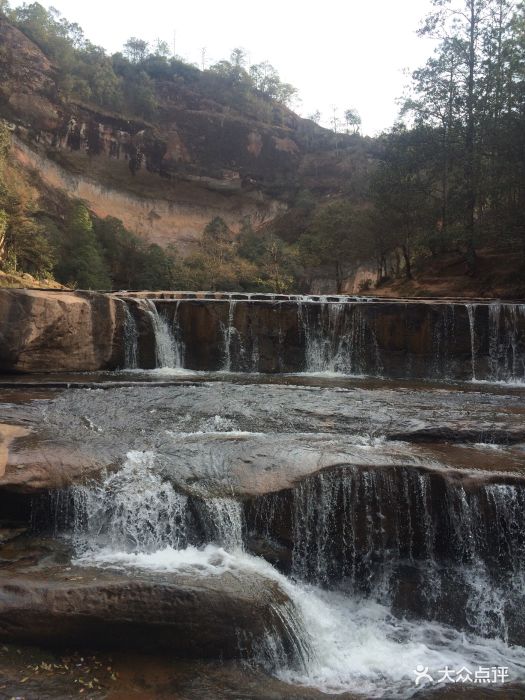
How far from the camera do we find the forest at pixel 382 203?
1870 cm

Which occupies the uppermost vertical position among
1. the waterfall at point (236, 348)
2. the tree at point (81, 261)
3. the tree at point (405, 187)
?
the tree at point (405, 187)

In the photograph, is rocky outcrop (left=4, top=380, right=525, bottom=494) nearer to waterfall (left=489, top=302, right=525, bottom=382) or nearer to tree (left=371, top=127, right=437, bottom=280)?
waterfall (left=489, top=302, right=525, bottom=382)

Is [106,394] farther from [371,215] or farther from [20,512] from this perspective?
[371,215]

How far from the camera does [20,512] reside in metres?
5.10

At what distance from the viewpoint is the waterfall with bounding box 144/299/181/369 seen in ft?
43.2

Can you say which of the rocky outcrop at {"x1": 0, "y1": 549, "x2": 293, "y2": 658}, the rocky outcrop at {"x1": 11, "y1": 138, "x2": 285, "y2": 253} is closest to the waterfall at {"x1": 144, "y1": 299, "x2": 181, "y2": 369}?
the rocky outcrop at {"x1": 0, "y1": 549, "x2": 293, "y2": 658}

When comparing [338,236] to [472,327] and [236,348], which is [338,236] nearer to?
[472,327]

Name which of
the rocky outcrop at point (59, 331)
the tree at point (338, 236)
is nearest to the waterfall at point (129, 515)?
the rocky outcrop at point (59, 331)

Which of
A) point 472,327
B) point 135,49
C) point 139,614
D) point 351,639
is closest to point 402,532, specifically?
point 351,639

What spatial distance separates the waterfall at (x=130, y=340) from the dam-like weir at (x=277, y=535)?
12.7ft

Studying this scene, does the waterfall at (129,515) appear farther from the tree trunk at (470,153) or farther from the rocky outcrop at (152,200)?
the rocky outcrop at (152,200)

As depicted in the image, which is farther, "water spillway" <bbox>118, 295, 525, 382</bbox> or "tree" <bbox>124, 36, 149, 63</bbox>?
"tree" <bbox>124, 36, 149, 63</bbox>

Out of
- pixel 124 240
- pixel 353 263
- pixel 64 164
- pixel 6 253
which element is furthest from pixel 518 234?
pixel 64 164

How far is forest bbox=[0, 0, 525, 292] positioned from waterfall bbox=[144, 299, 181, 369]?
9.41 m
